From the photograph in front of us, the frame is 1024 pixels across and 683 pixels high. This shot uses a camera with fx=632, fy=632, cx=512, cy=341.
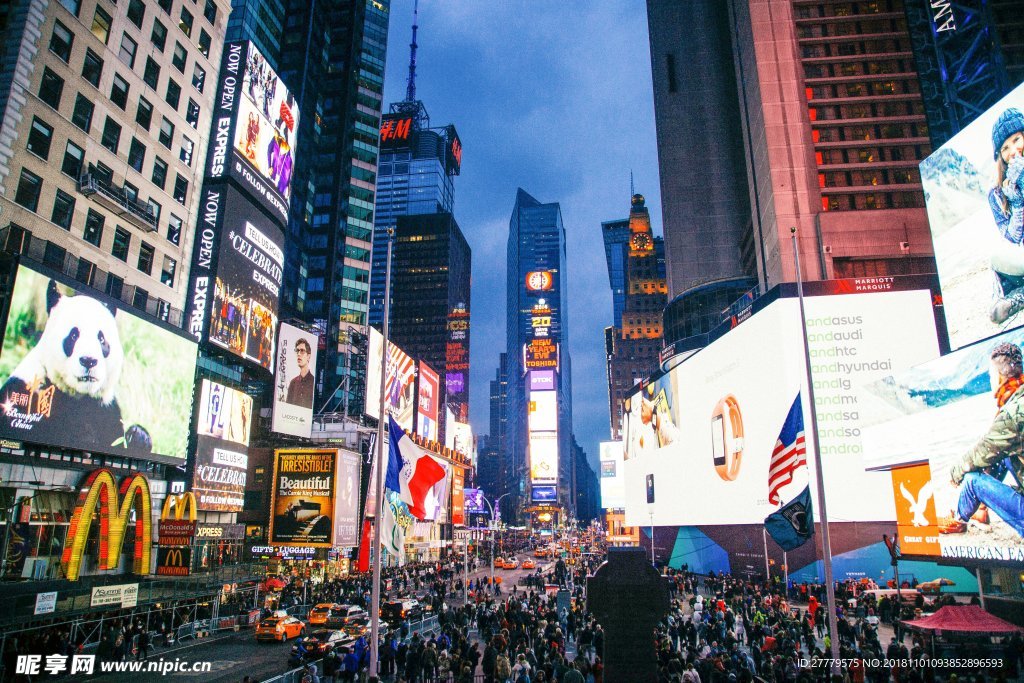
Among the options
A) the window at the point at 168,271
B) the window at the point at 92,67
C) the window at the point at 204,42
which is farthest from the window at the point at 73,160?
the window at the point at 204,42

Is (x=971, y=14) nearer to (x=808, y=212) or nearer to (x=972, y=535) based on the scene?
(x=808, y=212)

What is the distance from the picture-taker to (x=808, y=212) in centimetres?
6444

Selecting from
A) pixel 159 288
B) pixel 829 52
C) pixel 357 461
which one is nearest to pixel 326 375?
pixel 357 461

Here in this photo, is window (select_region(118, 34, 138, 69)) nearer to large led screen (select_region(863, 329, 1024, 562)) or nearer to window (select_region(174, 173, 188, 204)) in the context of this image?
window (select_region(174, 173, 188, 204))

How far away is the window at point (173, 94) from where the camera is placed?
39.8 metres

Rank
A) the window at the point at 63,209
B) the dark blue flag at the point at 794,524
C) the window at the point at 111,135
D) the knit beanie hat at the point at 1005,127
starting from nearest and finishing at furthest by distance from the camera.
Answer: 1. the dark blue flag at the point at 794,524
2. the knit beanie hat at the point at 1005,127
3. the window at the point at 63,209
4. the window at the point at 111,135

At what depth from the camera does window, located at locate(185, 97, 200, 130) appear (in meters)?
41.9

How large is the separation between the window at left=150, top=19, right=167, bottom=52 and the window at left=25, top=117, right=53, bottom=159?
37.4 ft

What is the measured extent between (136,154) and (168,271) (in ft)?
23.6

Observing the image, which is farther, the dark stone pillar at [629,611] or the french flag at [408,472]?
the french flag at [408,472]

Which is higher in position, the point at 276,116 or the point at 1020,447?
the point at 276,116

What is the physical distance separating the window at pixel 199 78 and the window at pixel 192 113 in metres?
1.20

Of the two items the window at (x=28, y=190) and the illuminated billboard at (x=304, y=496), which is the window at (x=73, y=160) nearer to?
the window at (x=28, y=190)

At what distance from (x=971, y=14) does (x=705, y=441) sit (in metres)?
40.4
